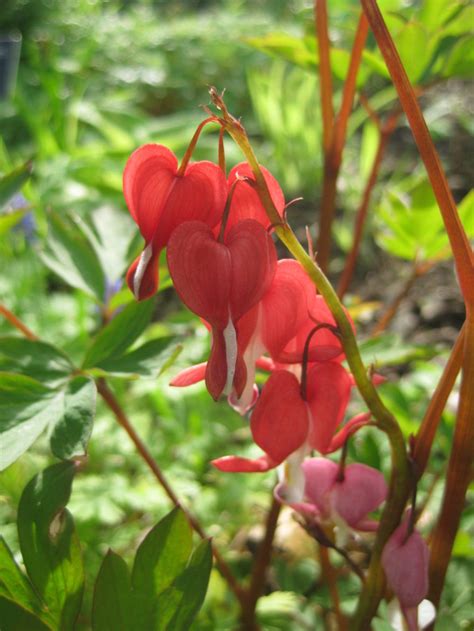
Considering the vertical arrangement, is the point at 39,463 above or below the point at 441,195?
below

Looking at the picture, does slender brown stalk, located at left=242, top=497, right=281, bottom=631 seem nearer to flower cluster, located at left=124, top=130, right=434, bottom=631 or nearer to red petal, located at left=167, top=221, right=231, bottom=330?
flower cluster, located at left=124, top=130, right=434, bottom=631

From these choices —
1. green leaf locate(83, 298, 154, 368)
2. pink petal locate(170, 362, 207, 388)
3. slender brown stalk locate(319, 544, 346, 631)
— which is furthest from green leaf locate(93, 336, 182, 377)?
slender brown stalk locate(319, 544, 346, 631)

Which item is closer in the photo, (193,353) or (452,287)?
(193,353)

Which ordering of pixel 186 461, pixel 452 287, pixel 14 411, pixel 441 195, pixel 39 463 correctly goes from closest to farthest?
pixel 441 195 < pixel 14 411 < pixel 39 463 < pixel 186 461 < pixel 452 287

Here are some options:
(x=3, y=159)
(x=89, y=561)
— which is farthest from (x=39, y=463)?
(x=3, y=159)

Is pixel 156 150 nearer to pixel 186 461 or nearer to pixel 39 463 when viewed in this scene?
pixel 39 463

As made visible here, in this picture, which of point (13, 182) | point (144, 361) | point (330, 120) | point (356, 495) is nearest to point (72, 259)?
point (13, 182)

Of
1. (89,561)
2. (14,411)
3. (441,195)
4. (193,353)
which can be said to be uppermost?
(441,195)

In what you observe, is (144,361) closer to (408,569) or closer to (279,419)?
(279,419)
